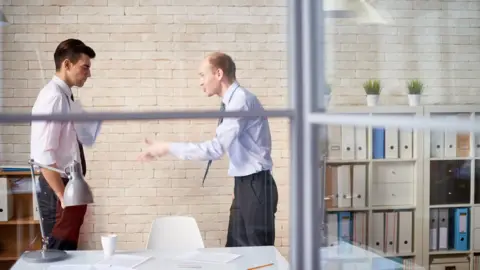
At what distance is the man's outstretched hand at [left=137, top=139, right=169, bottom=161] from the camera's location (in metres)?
3.43

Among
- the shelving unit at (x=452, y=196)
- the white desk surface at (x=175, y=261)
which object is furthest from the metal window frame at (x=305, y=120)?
the shelving unit at (x=452, y=196)

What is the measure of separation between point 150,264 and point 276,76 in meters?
1.75

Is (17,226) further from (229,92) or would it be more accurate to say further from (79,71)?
(229,92)

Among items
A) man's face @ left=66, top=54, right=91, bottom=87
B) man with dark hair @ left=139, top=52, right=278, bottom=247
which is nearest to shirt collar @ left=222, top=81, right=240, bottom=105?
man with dark hair @ left=139, top=52, right=278, bottom=247

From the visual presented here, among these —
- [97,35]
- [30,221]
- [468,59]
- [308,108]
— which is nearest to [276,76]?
[97,35]

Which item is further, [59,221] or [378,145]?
[378,145]

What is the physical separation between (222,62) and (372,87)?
93 cm

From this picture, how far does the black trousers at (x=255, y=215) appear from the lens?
3479 millimetres

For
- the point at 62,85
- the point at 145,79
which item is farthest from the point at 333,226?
the point at 62,85

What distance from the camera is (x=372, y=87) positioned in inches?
149

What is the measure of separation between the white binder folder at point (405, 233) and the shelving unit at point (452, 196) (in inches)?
3.0

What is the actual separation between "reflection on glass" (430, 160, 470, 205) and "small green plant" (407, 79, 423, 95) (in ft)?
1.51

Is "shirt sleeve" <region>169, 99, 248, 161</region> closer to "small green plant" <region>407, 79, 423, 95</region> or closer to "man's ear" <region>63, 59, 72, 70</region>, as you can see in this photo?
"man's ear" <region>63, 59, 72, 70</region>

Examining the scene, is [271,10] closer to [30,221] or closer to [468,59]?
[468,59]
